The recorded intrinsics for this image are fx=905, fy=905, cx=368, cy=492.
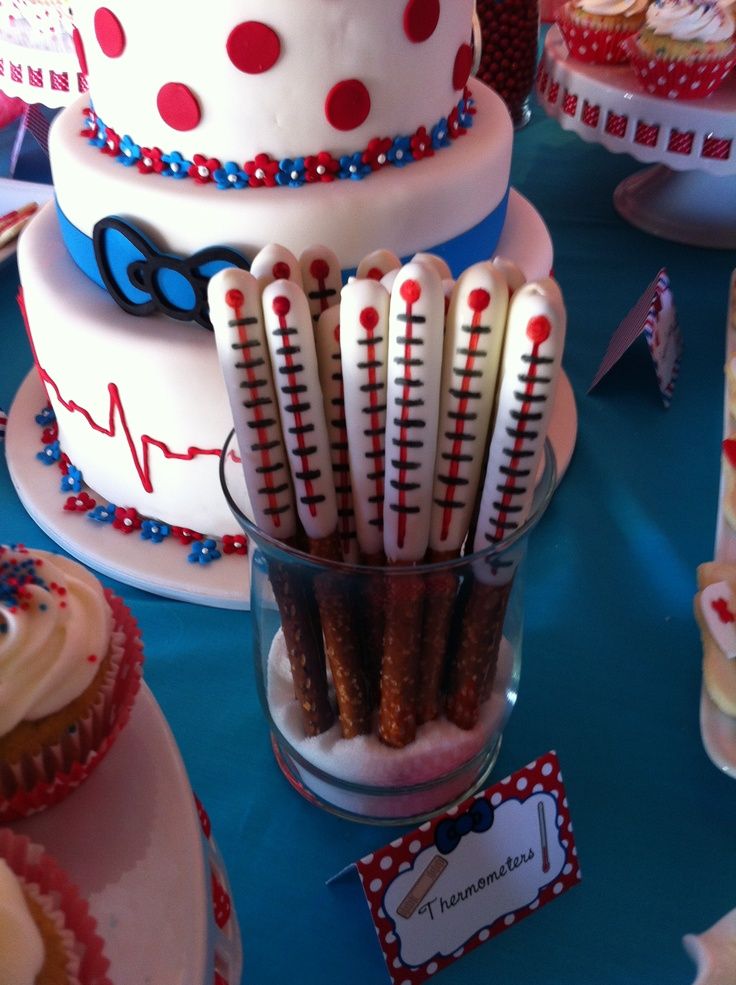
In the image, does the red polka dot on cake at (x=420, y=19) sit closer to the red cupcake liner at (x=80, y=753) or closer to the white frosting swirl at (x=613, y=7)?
the red cupcake liner at (x=80, y=753)

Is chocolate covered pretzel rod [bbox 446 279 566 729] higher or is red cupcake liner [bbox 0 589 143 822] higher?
chocolate covered pretzel rod [bbox 446 279 566 729]

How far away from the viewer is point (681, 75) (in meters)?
1.32

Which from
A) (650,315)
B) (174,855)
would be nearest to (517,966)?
(174,855)

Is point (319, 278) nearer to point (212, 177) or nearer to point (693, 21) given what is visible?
point (212, 177)

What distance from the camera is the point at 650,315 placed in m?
1.14

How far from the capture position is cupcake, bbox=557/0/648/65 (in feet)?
4.65

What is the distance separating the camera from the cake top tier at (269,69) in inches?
29.4

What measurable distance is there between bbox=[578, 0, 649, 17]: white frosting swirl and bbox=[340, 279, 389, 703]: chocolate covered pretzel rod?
1.17 metres

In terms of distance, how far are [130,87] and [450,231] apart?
1.06 ft

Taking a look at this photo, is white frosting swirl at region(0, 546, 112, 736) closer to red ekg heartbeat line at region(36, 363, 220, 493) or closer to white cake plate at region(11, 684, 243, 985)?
white cake plate at region(11, 684, 243, 985)

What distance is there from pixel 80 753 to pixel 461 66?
0.73 metres

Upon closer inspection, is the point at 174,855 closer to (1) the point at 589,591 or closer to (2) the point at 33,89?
(1) the point at 589,591

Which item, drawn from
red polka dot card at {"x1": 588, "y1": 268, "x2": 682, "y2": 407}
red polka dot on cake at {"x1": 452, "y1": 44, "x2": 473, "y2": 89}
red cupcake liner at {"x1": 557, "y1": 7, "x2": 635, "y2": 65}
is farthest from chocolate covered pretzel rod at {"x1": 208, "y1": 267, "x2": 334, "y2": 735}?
red cupcake liner at {"x1": 557, "y1": 7, "x2": 635, "y2": 65}

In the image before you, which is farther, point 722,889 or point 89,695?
point 722,889
